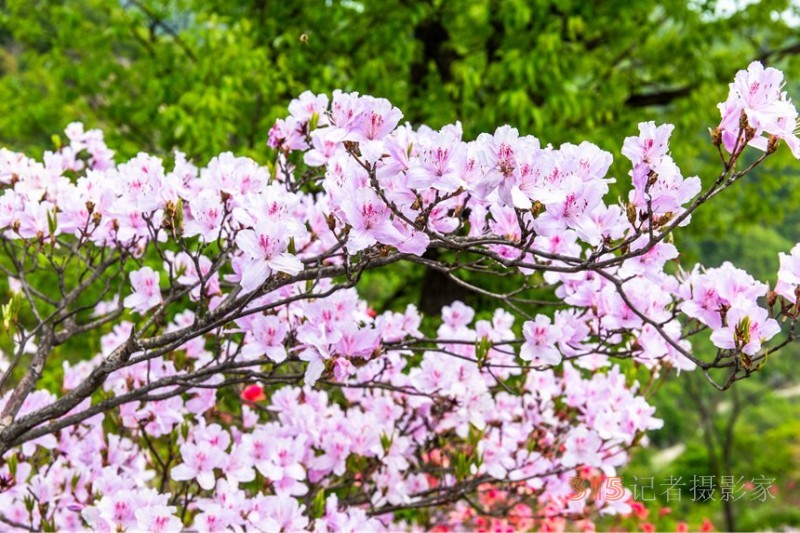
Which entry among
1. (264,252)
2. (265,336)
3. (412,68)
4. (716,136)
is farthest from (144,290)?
(412,68)

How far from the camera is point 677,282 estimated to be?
7.32 feet

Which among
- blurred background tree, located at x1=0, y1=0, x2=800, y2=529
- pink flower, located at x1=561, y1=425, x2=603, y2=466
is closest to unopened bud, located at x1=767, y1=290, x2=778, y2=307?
pink flower, located at x1=561, y1=425, x2=603, y2=466

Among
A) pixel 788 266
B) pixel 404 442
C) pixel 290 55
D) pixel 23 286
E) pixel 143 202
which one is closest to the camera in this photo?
pixel 788 266

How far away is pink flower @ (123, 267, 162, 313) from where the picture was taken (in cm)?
227

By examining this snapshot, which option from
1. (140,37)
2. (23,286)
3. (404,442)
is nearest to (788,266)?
(404,442)

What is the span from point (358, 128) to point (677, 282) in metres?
1.24

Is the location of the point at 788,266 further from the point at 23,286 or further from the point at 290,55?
the point at 290,55

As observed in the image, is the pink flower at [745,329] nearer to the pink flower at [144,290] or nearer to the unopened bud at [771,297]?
the unopened bud at [771,297]

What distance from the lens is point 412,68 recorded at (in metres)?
6.86

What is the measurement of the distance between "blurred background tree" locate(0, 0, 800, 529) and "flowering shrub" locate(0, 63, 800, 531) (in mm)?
2131

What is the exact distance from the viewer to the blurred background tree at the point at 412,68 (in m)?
5.23

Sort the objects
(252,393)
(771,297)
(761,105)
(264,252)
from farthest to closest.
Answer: (252,393), (771,297), (264,252), (761,105)

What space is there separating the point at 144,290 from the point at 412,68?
5.08 meters

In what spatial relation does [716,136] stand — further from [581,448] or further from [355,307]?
[581,448]
